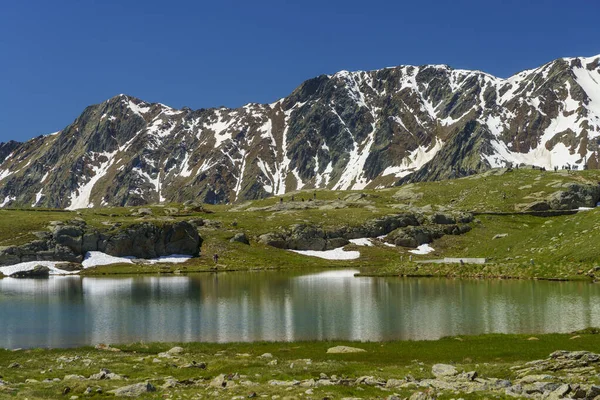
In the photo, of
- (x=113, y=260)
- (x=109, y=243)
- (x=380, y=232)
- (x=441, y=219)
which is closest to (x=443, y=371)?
(x=113, y=260)

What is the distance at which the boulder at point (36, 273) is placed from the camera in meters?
132

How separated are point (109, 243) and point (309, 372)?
13556 cm

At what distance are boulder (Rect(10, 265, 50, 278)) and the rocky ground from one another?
327ft

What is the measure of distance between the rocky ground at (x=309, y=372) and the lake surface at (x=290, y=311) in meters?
7.80

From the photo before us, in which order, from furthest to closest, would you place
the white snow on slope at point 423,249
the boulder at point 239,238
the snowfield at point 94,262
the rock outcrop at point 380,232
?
the rock outcrop at point 380,232 → the boulder at point 239,238 → the white snow on slope at point 423,249 → the snowfield at point 94,262

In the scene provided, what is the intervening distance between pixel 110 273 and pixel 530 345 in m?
116

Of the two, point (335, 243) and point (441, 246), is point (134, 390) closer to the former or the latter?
point (335, 243)

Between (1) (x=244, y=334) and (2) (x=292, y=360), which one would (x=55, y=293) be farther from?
(2) (x=292, y=360)

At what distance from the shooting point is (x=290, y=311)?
Result: 6650 centimetres

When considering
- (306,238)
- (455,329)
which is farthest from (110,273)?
(455,329)

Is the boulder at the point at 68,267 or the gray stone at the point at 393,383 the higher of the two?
the gray stone at the point at 393,383

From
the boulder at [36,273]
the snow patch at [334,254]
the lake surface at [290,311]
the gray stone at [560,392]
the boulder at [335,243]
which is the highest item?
the boulder at [335,243]

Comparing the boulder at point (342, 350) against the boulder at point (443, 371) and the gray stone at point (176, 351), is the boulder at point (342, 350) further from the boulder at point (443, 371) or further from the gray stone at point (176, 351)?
the boulder at point (443, 371)

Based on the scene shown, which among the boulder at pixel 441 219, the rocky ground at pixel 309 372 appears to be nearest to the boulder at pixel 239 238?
the boulder at pixel 441 219
